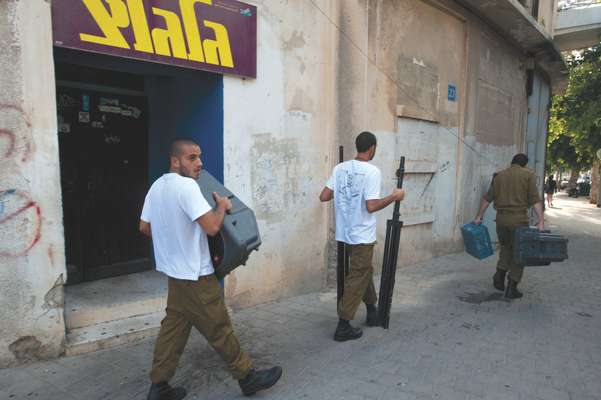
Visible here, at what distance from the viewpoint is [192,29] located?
13.5 feet

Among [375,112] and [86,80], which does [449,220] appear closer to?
[375,112]

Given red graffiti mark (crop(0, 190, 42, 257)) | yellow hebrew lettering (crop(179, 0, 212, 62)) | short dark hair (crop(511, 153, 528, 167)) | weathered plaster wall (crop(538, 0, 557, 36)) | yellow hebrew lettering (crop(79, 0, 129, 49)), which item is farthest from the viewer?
weathered plaster wall (crop(538, 0, 557, 36))

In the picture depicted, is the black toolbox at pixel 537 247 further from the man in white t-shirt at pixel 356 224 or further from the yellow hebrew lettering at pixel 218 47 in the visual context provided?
the yellow hebrew lettering at pixel 218 47

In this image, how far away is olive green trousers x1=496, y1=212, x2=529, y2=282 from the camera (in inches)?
212

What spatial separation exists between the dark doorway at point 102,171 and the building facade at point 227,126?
0.02m

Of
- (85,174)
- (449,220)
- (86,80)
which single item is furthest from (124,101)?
(449,220)

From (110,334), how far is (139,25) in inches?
103

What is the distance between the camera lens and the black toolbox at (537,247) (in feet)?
15.9

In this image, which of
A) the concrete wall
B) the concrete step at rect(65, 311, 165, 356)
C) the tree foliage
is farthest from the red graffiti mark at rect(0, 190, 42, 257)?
the tree foliage

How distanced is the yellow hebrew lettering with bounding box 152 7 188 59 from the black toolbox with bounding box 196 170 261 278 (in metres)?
1.68

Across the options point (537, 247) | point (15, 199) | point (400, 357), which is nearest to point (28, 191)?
point (15, 199)

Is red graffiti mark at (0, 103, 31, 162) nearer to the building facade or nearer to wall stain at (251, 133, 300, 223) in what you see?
the building facade

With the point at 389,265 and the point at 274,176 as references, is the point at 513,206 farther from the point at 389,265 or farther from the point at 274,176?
the point at 274,176

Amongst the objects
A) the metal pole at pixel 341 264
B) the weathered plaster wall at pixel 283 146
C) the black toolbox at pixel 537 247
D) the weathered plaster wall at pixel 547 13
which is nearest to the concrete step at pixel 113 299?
the weathered plaster wall at pixel 283 146
